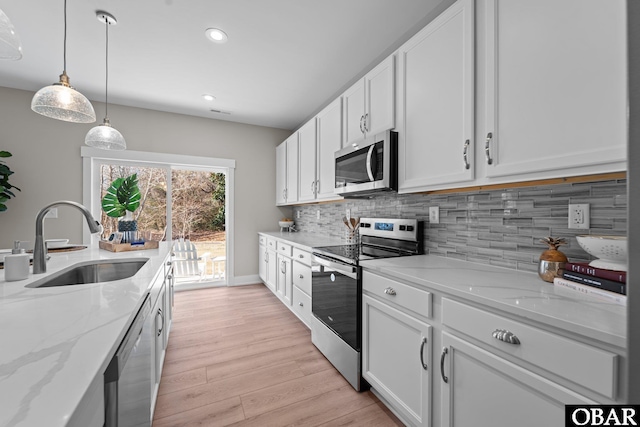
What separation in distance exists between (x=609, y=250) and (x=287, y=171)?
→ 11.3 feet

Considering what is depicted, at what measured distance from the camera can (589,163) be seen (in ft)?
3.18

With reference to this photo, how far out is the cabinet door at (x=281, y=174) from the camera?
4.05 metres

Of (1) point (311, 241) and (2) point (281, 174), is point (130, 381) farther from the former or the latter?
(2) point (281, 174)

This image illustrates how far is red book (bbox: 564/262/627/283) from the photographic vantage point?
35.2 inches

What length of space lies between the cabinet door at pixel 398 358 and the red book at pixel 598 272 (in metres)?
0.61

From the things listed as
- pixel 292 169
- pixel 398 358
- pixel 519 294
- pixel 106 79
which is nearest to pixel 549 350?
pixel 519 294

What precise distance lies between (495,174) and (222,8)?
2.07 m

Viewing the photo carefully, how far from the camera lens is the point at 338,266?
1.93 metres

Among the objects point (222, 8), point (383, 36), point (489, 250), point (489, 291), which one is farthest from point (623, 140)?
point (222, 8)

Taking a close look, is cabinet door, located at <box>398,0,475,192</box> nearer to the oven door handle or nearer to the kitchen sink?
the oven door handle

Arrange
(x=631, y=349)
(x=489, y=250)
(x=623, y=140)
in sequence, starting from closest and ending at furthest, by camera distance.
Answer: (x=631, y=349) → (x=623, y=140) → (x=489, y=250)

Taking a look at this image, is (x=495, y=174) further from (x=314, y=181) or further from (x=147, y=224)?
(x=147, y=224)

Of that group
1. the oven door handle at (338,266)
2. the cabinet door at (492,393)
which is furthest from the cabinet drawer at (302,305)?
the cabinet door at (492,393)

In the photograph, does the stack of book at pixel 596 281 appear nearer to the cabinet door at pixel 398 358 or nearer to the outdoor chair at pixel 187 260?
the cabinet door at pixel 398 358
